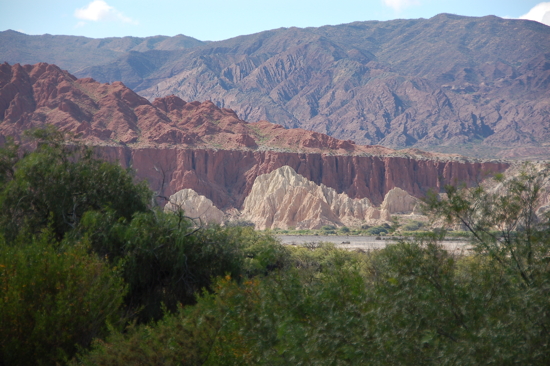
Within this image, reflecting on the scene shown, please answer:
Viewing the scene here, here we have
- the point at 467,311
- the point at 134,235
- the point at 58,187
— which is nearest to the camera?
the point at 467,311

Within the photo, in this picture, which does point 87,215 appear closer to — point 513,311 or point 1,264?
point 1,264

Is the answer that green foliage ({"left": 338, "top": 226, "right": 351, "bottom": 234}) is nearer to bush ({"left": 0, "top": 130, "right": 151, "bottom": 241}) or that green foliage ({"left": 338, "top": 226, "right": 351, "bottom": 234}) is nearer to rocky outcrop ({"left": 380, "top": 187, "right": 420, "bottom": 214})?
rocky outcrop ({"left": 380, "top": 187, "right": 420, "bottom": 214})

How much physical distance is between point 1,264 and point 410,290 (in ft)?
30.2

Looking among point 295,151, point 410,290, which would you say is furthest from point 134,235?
point 295,151

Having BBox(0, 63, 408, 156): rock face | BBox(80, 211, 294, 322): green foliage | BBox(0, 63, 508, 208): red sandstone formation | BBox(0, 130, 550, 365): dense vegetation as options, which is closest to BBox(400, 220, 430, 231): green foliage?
BBox(0, 63, 508, 208): red sandstone formation

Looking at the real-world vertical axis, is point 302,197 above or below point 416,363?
below

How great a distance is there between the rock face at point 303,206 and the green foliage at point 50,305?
6751 cm

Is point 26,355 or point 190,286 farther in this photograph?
point 190,286

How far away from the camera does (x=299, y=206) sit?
276 feet

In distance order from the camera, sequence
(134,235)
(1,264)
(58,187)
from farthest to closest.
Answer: (58,187) < (134,235) < (1,264)

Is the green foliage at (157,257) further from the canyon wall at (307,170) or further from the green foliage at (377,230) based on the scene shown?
the canyon wall at (307,170)

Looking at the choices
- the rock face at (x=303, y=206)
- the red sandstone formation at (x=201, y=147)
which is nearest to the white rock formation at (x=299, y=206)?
the rock face at (x=303, y=206)

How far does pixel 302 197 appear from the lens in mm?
84250

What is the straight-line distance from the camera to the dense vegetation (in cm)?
918
